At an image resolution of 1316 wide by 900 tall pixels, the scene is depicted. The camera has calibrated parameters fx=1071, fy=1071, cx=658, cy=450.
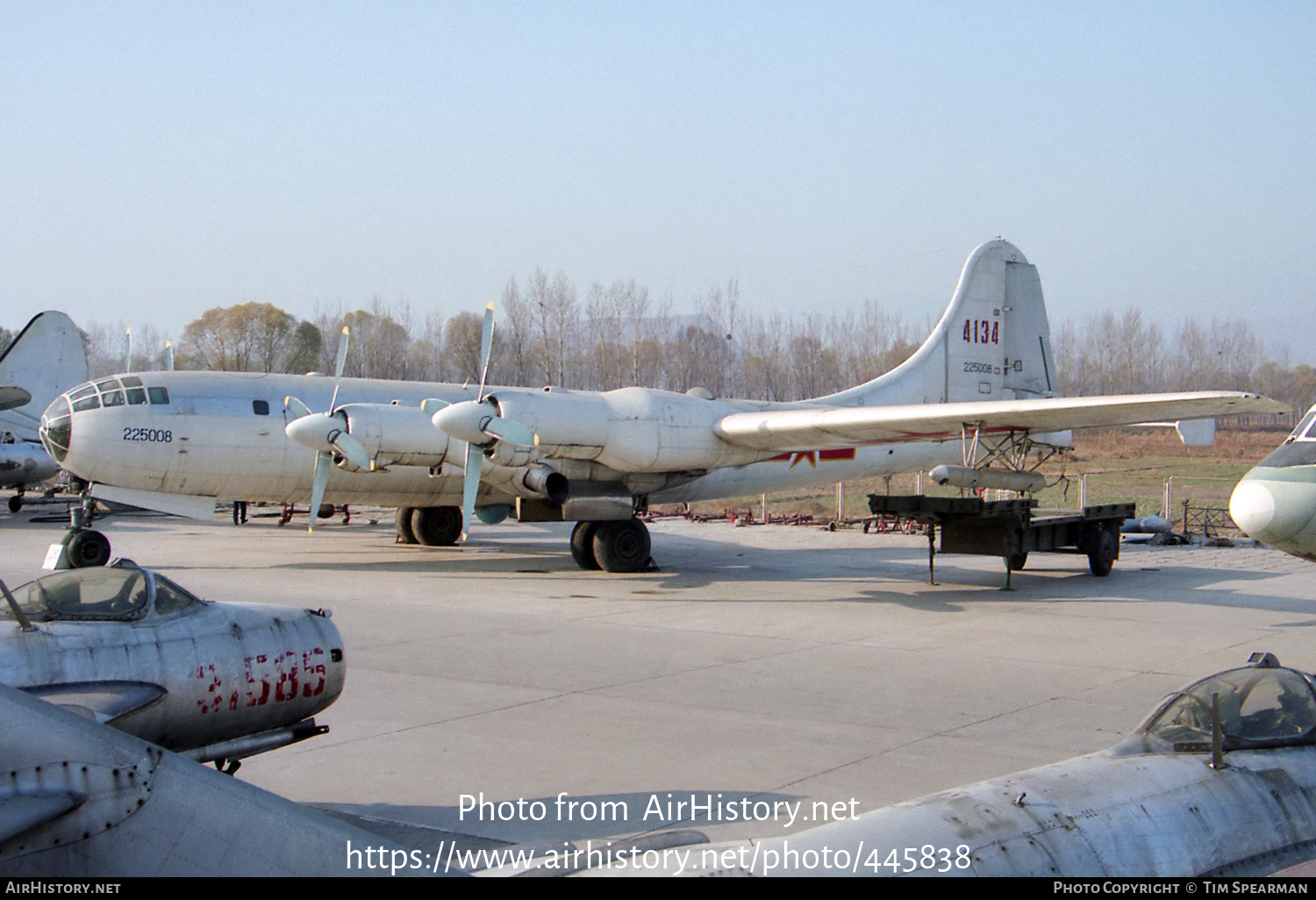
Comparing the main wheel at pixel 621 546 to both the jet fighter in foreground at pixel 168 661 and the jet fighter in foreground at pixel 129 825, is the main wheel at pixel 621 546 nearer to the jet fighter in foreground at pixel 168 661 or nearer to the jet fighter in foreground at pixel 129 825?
the jet fighter in foreground at pixel 168 661

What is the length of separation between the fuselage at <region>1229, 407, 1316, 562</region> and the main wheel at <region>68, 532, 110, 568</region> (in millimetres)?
15675

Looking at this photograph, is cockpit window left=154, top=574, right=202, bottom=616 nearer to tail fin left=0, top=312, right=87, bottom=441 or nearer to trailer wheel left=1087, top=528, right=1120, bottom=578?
trailer wheel left=1087, top=528, right=1120, bottom=578

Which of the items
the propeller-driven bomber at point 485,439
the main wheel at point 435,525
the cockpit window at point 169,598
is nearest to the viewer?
the cockpit window at point 169,598

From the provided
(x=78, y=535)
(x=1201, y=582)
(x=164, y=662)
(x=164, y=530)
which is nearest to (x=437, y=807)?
(x=164, y=662)

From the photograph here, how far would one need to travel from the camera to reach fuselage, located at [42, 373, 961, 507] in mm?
17234

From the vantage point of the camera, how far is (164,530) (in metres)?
26.2

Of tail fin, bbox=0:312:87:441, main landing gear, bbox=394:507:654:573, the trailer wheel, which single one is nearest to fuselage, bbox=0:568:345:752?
main landing gear, bbox=394:507:654:573

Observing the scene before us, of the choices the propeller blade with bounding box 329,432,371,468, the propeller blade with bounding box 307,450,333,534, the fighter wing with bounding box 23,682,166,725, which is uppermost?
the propeller blade with bounding box 329,432,371,468

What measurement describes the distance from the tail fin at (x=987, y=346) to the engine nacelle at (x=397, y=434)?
28.7 ft

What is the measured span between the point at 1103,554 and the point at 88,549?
54.7ft

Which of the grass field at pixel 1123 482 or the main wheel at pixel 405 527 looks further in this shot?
the grass field at pixel 1123 482

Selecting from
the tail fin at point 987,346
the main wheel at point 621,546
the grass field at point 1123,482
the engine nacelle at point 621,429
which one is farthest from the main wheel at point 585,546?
the tail fin at point 987,346

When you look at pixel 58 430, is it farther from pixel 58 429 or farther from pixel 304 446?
pixel 304 446

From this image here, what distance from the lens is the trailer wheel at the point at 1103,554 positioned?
719 inches
